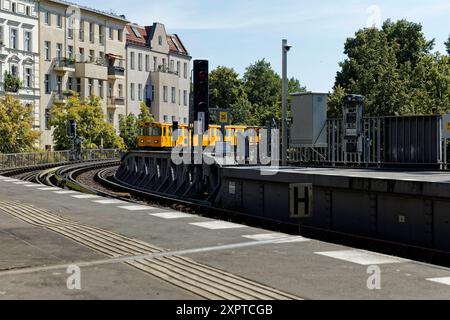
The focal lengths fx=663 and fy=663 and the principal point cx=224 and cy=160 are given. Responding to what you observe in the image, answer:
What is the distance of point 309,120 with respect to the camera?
22625 millimetres

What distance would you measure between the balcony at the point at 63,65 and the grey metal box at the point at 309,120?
4596 centimetres

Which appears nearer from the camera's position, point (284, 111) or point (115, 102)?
point (284, 111)

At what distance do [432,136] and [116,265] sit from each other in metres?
12.2

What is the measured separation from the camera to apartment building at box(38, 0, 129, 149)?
64062 mm

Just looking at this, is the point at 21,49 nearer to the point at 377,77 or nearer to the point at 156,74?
the point at 156,74

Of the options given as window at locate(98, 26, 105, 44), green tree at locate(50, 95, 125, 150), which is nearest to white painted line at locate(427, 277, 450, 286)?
green tree at locate(50, 95, 125, 150)

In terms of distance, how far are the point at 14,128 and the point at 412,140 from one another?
38.7 metres

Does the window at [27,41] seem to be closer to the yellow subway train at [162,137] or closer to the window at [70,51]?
the window at [70,51]

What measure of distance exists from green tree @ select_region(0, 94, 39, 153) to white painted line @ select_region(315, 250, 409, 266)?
4437cm

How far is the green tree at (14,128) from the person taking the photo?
5075 cm

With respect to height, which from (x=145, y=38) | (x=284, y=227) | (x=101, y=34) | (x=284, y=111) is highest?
(x=145, y=38)

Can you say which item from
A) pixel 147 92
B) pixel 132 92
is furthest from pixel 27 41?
pixel 147 92
